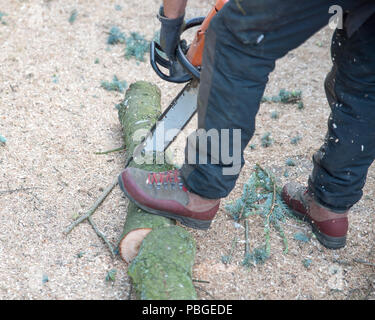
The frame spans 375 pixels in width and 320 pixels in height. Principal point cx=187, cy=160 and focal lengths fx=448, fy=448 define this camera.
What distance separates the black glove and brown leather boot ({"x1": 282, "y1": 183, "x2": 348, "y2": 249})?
1.00m

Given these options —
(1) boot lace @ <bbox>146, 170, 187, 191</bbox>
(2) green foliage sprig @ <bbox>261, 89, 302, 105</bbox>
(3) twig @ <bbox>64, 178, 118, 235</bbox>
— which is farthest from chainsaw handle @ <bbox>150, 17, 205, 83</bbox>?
(2) green foliage sprig @ <bbox>261, 89, 302, 105</bbox>

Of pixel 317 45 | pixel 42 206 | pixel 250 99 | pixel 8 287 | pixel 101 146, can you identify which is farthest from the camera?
pixel 317 45

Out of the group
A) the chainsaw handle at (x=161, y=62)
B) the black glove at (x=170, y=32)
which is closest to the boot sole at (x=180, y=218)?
the chainsaw handle at (x=161, y=62)

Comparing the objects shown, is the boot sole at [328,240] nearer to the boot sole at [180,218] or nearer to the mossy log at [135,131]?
the boot sole at [180,218]

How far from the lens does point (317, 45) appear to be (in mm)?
4242

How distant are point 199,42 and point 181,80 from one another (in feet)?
0.63

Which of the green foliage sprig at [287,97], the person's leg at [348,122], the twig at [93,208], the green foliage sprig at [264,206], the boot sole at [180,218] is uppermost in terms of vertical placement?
the person's leg at [348,122]

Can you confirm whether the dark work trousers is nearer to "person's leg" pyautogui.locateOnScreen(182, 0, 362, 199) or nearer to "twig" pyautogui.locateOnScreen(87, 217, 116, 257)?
"person's leg" pyautogui.locateOnScreen(182, 0, 362, 199)

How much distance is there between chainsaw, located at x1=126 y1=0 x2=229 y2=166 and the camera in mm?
1977

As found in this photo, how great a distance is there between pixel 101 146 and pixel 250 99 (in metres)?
1.39

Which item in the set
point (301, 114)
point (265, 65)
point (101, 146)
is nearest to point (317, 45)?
point (301, 114)

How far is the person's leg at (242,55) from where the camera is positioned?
1.55 metres

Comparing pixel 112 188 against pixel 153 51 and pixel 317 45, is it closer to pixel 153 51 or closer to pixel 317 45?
pixel 153 51

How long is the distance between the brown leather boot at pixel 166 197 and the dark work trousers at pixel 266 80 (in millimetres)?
70
